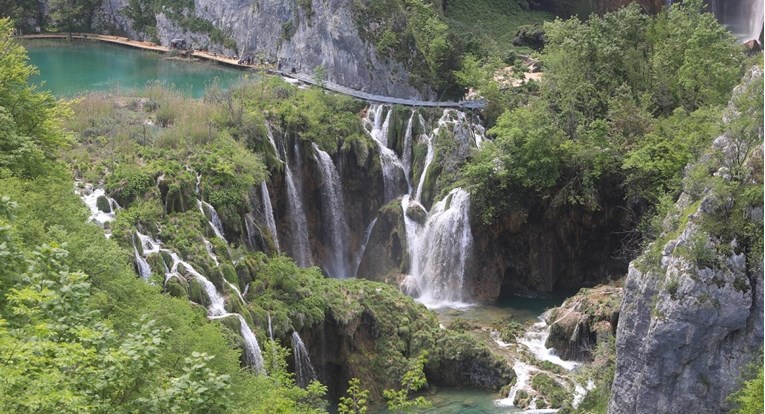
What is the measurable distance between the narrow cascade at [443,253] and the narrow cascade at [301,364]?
34.6 ft

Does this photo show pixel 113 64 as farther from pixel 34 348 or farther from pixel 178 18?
pixel 34 348

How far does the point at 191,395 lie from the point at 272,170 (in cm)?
2477

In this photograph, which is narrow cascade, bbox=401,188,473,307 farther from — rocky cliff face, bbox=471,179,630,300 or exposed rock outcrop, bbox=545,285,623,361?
exposed rock outcrop, bbox=545,285,623,361

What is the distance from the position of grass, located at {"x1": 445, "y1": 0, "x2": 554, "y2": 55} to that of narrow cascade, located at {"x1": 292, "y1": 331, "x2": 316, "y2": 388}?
33.3 meters

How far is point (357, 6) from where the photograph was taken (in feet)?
158

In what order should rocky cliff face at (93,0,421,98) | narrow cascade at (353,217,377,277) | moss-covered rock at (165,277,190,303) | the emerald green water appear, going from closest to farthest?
moss-covered rock at (165,277,190,303) → narrow cascade at (353,217,377,277) → rocky cliff face at (93,0,421,98) → the emerald green water

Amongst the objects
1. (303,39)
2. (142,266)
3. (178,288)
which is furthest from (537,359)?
(303,39)

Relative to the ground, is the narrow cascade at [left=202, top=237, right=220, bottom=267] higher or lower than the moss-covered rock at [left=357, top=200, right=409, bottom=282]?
higher

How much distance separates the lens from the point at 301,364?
28.3 meters

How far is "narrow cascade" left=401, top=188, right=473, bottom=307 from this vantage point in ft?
128

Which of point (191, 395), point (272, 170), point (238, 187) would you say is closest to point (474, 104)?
point (272, 170)

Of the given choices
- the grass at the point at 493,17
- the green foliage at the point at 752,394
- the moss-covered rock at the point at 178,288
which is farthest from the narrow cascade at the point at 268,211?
the grass at the point at 493,17

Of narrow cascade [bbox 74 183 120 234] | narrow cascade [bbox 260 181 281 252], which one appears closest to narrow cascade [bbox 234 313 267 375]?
narrow cascade [bbox 74 183 120 234]

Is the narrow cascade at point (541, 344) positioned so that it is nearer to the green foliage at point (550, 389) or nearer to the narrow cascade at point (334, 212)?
the green foliage at point (550, 389)
